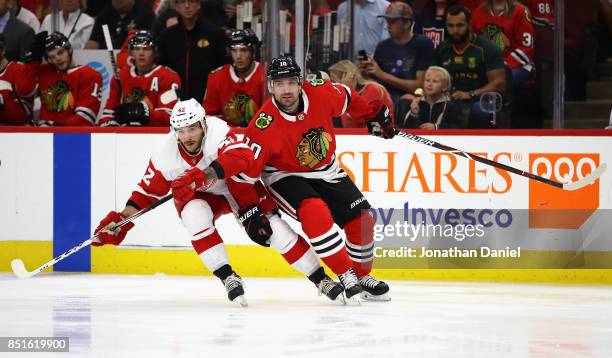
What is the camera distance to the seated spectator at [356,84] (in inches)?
273

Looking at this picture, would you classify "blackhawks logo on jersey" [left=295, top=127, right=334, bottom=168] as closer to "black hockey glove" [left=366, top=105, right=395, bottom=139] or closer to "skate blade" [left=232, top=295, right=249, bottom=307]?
"black hockey glove" [left=366, top=105, right=395, bottom=139]

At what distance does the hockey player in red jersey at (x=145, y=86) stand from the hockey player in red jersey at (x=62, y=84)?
0.37 feet

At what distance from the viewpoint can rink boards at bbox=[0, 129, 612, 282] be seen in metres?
6.68

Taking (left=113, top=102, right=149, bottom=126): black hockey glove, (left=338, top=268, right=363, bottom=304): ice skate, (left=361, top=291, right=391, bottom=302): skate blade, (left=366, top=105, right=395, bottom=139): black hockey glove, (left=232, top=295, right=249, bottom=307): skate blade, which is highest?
(left=366, top=105, right=395, bottom=139): black hockey glove

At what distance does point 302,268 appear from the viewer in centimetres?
537

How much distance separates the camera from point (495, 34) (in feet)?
23.1

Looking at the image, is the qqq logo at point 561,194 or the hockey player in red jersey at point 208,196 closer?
the hockey player in red jersey at point 208,196

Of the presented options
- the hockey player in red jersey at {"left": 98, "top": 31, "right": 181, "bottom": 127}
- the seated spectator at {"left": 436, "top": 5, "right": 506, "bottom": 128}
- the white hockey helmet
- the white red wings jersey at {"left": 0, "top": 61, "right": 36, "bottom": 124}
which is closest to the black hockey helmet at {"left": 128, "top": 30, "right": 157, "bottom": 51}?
→ the hockey player in red jersey at {"left": 98, "top": 31, "right": 181, "bottom": 127}

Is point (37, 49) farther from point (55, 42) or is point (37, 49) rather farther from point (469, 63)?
point (469, 63)

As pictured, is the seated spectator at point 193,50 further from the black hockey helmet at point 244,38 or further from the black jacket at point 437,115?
the black jacket at point 437,115

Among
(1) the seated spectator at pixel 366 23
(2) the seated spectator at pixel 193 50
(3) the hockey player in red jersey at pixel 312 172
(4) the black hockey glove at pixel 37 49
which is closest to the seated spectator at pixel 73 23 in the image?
(4) the black hockey glove at pixel 37 49

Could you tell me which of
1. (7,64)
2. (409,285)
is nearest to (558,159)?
(409,285)

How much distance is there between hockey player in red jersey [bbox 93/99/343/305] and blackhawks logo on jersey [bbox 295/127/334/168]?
261 mm

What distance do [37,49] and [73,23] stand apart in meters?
A: 0.36
